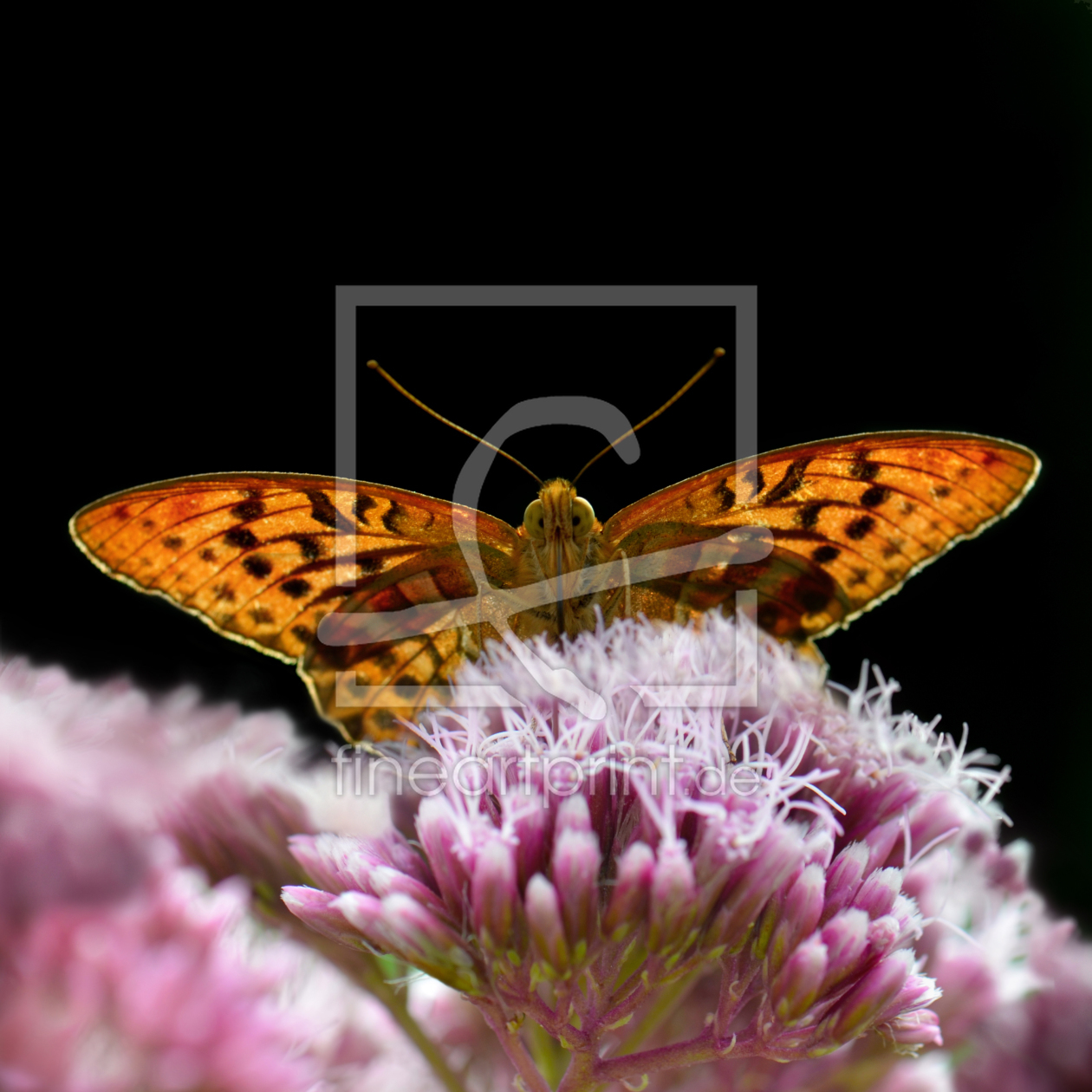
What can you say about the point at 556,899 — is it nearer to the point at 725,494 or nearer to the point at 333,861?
the point at 333,861

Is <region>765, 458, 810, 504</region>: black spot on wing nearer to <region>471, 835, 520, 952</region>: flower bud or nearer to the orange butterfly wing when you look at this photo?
the orange butterfly wing

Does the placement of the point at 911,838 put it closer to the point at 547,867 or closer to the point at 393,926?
the point at 547,867

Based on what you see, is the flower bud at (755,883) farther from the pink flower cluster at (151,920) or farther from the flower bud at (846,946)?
the pink flower cluster at (151,920)

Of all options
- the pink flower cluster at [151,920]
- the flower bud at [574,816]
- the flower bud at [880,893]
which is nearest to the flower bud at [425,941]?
the flower bud at [574,816]

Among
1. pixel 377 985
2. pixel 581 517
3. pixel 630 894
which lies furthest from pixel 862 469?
pixel 377 985

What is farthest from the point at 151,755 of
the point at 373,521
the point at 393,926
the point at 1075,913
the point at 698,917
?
the point at 1075,913

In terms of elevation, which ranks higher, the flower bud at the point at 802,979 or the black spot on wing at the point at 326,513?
the black spot on wing at the point at 326,513
